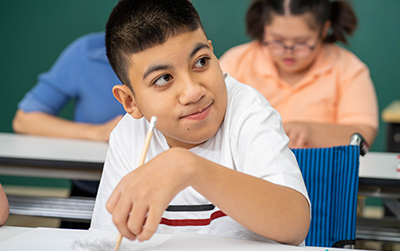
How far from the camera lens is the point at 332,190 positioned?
3.57 feet

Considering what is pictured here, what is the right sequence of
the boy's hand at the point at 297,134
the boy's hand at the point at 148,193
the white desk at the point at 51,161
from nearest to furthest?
the boy's hand at the point at 148,193, the white desk at the point at 51,161, the boy's hand at the point at 297,134

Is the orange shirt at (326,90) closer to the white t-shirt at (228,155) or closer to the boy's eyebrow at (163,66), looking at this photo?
the white t-shirt at (228,155)

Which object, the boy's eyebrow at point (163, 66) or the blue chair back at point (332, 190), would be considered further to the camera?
the blue chair back at point (332, 190)

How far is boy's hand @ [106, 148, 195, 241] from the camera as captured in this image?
0.54 metres

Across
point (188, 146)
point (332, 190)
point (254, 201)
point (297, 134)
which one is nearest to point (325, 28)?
point (297, 134)

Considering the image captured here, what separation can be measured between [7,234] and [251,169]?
16.4 inches

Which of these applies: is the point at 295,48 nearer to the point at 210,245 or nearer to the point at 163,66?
the point at 163,66

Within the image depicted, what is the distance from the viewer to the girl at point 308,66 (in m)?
1.79

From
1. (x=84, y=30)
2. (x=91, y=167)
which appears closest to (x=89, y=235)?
(x=91, y=167)

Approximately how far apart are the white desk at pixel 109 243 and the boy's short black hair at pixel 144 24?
310mm

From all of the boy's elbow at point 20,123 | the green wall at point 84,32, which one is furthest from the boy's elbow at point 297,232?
the green wall at point 84,32

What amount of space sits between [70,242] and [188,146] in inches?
13.3

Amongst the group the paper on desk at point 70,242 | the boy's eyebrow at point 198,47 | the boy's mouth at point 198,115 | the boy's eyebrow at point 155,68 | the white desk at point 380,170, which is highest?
the boy's eyebrow at point 198,47

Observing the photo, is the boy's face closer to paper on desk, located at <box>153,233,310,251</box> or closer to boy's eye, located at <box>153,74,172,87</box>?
boy's eye, located at <box>153,74,172,87</box>
